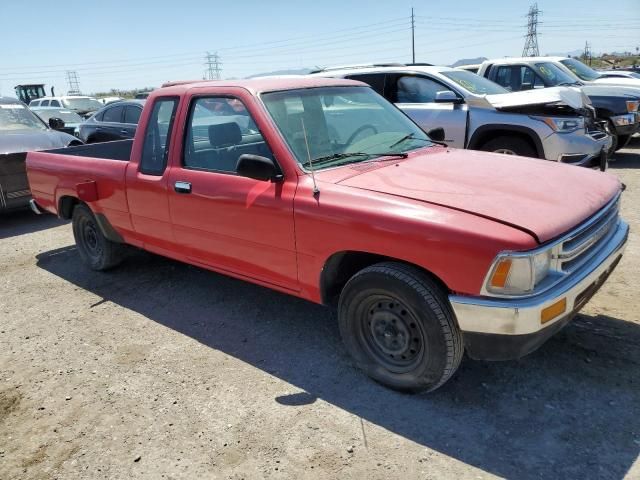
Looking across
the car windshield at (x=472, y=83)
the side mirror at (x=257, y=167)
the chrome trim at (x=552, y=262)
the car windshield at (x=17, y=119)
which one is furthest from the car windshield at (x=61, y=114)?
the chrome trim at (x=552, y=262)

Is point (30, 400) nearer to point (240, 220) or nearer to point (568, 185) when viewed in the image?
point (240, 220)

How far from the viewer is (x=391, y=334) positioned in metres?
3.15

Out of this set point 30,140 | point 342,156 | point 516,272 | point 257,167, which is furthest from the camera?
point 30,140

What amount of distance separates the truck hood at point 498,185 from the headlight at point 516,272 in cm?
12

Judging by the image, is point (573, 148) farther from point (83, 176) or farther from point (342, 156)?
point (83, 176)

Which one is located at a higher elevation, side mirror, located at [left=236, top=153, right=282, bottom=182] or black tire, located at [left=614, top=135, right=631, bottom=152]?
side mirror, located at [left=236, top=153, right=282, bottom=182]

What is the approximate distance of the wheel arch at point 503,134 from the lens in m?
7.14

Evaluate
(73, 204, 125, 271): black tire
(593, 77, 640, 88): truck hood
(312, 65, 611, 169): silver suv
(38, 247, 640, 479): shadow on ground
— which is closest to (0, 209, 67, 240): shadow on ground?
(73, 204, 125, 271): black tire

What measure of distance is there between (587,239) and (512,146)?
4.82 metres

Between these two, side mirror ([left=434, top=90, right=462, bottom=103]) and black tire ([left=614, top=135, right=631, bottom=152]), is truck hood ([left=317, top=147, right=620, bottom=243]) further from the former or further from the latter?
black tire ([left=614, top=135, right=631, bottom=152])

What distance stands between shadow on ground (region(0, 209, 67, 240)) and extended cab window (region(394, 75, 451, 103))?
569 cm

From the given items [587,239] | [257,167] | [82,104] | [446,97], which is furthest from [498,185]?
[82,104]

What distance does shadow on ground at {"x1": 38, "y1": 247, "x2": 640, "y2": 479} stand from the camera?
264cm

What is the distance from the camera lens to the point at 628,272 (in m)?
4.64
